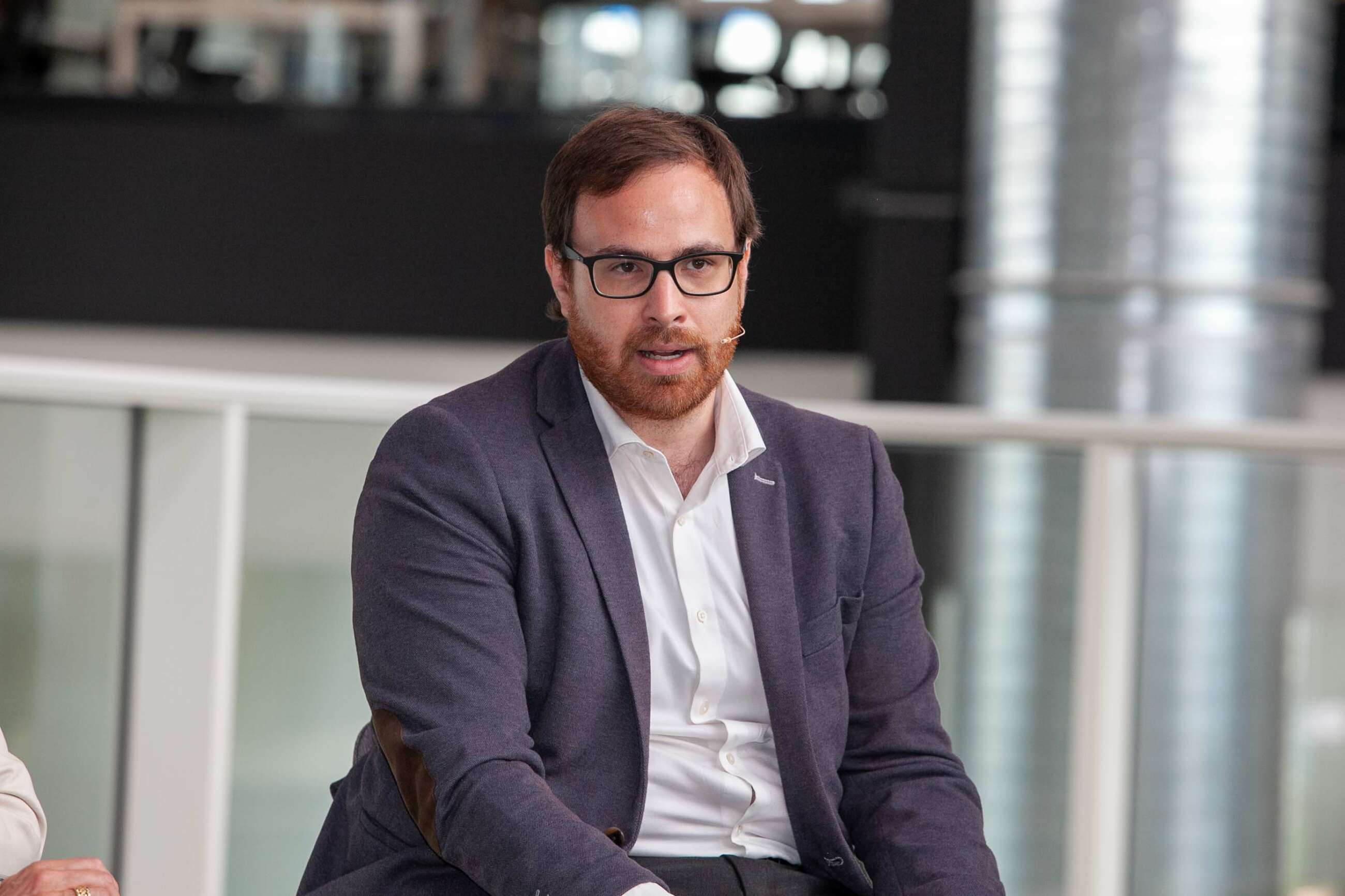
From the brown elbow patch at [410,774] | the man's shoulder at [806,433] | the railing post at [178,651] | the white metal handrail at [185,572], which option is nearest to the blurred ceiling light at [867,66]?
the white metal handrail at [185,572]

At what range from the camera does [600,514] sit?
1446 millimetres

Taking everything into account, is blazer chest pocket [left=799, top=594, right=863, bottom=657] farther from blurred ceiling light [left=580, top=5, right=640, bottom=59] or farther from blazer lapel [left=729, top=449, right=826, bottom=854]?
blurred ceiling light [left=580, top=5, right=640, bottom=59]

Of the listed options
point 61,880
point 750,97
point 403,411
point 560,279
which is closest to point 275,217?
point 750,97

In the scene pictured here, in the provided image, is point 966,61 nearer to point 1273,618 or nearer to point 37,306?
point 1273,618

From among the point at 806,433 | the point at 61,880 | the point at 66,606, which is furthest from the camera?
the point at 66,606

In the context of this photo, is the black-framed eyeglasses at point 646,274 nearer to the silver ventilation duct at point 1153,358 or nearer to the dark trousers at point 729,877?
the dark trousers at point 729,877

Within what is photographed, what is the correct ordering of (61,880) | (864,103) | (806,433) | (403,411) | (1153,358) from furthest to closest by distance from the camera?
(864,103) → (1153,358) → (403,411) → (806,433) → (61,880)

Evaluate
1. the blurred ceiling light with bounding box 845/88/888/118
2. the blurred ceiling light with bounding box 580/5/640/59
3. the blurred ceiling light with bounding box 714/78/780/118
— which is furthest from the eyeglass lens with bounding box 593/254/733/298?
the blurred ceiling light with bounding box 580/5/640/59

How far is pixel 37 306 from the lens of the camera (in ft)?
16.4

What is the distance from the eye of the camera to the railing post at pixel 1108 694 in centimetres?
250

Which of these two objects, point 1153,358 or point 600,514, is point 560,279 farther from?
point 1153,358

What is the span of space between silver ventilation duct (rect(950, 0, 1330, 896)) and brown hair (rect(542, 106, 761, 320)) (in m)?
1.16

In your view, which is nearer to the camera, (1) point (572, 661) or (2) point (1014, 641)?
(1) point (572, 661)

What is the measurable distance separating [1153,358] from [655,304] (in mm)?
1634
